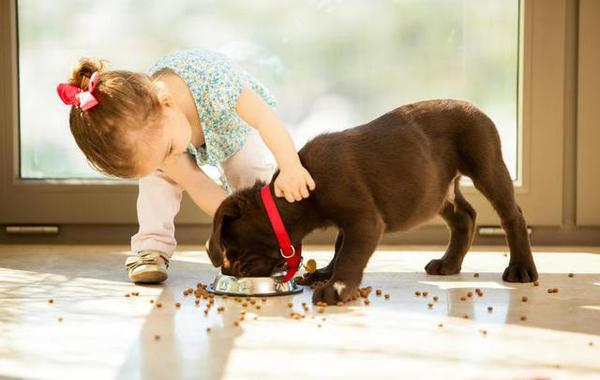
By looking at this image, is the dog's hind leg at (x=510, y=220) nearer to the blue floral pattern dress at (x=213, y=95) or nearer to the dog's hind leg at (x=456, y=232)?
the dog's hind leg at (x=456, y=232)

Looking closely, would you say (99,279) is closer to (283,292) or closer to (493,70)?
(283,292)

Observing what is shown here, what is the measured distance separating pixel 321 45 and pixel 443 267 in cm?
132

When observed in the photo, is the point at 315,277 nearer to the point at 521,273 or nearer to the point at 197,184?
the point at 197,184

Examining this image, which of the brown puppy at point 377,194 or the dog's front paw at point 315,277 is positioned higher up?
the brown puppy at point 377,194

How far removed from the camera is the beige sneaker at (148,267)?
9.53 ft

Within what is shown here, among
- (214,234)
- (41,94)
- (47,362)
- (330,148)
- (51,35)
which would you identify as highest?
(51,35)

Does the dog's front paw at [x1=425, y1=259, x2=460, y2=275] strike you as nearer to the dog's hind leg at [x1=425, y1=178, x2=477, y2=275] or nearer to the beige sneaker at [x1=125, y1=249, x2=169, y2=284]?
the dog's hind leg at [x1=425, y1=178, x2=477, y2=275]

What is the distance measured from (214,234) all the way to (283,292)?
0.27 meters

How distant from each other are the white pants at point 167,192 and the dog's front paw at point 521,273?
0.88 meters

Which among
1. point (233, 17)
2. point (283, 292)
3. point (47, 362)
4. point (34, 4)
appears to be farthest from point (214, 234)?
point (34, 4)

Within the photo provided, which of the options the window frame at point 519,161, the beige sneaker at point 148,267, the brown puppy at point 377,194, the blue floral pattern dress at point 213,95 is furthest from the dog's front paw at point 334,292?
the window frame at point 519,161

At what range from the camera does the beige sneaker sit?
114 inches

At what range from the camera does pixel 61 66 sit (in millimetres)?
4051

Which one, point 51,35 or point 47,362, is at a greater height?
point 51,35
